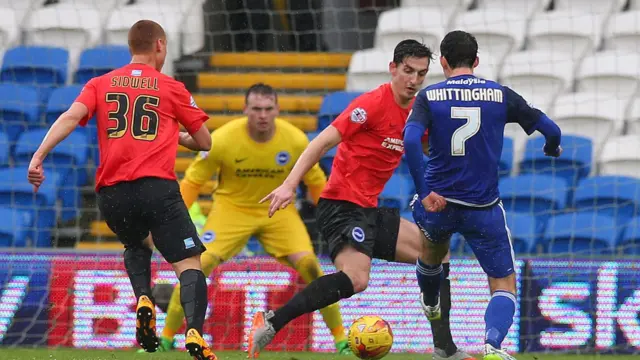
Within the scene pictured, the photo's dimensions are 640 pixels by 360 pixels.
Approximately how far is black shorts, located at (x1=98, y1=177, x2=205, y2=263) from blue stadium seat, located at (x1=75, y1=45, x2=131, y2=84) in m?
6.45

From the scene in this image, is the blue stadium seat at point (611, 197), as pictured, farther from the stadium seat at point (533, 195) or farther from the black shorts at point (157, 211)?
the black shorts at point (157, 211)

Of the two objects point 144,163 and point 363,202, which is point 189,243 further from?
point 363,202

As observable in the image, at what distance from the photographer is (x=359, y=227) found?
860cm

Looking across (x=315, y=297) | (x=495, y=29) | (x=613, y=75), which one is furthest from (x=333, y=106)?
(x=315, y=297)

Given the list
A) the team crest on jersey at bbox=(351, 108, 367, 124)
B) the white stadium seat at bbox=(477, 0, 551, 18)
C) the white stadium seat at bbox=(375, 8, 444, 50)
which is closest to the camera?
the team crest on jersey at bbox=(351, 108, 367, 124)

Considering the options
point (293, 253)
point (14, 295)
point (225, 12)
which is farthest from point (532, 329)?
point (225, 12)

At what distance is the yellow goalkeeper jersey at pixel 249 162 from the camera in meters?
10.1

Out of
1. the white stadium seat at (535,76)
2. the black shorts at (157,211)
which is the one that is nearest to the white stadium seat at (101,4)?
the white stadium seat at (535,76)

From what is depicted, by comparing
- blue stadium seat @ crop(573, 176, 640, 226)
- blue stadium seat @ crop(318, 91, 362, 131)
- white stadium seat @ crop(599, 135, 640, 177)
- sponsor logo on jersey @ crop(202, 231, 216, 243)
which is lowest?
sponsor logo on jersey @ crop(202, 231, 216, 243)

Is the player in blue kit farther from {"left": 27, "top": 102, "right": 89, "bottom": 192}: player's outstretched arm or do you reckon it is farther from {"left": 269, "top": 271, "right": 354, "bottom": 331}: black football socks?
{"left": 27, "top": 102, "right": 89, "bottom": 192}: player's outstretched arm

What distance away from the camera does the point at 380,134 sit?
341 inches

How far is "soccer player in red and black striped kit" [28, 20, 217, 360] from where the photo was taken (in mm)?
7465

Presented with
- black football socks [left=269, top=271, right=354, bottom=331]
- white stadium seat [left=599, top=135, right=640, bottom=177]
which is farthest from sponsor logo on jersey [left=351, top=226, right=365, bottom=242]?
white stadium seat [left=599, top=135, right=640, bottom=177]

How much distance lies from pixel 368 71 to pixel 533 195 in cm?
256
